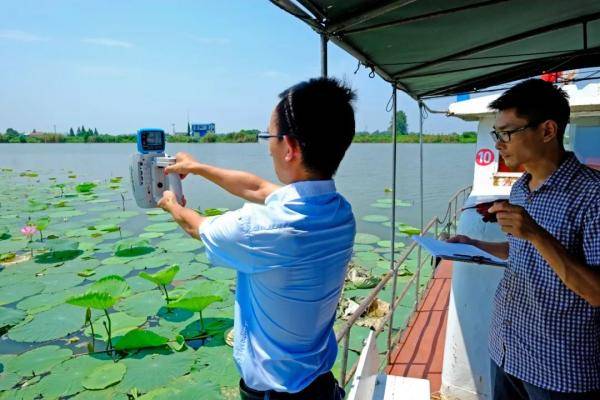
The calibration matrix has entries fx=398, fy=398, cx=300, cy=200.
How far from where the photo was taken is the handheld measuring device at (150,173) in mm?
1135

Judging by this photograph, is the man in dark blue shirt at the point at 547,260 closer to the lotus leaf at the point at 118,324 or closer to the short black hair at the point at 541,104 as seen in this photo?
the short black hair at the point at 541,104

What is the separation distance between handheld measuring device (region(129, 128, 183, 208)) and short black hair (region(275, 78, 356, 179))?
0.45 metres

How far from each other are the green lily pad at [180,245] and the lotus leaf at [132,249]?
0.25m

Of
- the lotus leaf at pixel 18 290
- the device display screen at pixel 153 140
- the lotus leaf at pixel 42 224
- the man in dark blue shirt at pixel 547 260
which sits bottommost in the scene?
the lotus leaf at pixel 18 290

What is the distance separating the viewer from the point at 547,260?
0.92 metres

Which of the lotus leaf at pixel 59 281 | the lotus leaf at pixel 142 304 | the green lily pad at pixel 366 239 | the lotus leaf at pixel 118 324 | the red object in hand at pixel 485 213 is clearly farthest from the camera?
the green lily pad at pixel 366 239

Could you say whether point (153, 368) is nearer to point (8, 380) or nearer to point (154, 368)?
point (154, 368)

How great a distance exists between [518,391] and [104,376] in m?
2.91

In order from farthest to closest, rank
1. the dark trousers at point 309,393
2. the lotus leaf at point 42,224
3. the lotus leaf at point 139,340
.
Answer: the lotus leaf at point 42,224, the lotus leaf at point 139,340, the dark trousers at point 309,393

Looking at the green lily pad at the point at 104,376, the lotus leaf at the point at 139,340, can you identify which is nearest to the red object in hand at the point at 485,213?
the green lily pad at the point at 104,376

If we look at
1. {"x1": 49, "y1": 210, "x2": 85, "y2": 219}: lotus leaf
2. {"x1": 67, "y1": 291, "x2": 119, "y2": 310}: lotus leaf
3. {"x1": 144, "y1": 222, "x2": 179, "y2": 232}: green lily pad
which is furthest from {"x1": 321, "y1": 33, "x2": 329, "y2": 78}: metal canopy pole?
{"x1": 49, "y1": 210, "x2": 85, "y2": 219}: lotus leaf

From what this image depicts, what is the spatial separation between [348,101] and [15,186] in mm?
15713

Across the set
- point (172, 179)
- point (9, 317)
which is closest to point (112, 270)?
point (9, 317)

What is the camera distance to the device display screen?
1.22 m
